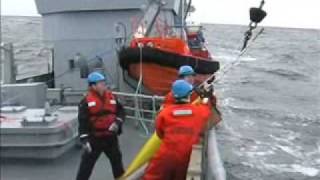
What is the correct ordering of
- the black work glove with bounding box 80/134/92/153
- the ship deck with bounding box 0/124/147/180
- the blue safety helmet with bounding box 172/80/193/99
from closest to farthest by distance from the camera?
the ship deck with bounding box 0/124/147/180
the blue safety helmet with bounding box 172/80/193/99
the black work glove with bounding box 80/134/92/153

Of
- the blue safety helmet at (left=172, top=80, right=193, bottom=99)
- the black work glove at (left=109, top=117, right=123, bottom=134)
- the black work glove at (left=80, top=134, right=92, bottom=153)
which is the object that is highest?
the blue safety helmet at (left=172, top=80, right=193, bottom=99)

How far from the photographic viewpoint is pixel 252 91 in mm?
26078

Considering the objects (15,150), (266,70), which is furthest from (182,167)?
(266,70)

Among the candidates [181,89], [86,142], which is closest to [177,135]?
[181,89]

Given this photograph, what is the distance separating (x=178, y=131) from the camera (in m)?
5.18

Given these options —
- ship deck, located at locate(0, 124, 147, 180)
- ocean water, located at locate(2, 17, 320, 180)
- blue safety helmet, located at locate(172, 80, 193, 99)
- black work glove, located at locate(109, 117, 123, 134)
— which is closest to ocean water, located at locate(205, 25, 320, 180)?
ocean water, located at locate(2, 17, 320, 180)

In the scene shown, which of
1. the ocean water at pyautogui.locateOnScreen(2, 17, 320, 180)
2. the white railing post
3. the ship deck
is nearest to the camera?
A: the white railing post

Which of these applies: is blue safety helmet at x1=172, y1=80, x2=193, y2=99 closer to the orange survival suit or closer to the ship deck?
the orange survival suit

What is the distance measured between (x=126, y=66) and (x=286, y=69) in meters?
27.3

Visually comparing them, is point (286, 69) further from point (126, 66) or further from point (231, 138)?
point (126, 66)

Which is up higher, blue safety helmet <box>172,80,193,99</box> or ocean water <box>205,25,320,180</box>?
blue safety helmet <box>172,80,193,99</box>

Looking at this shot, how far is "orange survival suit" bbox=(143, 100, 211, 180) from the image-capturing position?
204 inches

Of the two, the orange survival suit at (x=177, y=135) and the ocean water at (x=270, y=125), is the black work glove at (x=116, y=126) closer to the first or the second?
the orange survival suit at (x=177, y=135)

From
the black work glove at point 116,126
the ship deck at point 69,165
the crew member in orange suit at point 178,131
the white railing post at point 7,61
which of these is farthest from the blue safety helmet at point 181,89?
the white railing post at point 7,61
